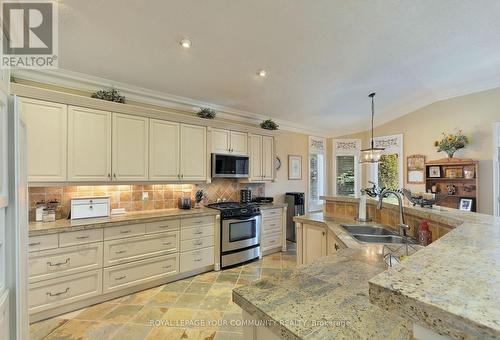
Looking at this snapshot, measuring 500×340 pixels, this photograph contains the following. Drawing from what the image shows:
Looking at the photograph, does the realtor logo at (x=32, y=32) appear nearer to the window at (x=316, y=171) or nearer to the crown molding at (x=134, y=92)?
the crown molding at (x=134, y=92)

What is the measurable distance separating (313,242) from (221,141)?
221 cm

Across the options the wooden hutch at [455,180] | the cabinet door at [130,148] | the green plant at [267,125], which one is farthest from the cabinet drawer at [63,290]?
the wooden hutch at [455,180]

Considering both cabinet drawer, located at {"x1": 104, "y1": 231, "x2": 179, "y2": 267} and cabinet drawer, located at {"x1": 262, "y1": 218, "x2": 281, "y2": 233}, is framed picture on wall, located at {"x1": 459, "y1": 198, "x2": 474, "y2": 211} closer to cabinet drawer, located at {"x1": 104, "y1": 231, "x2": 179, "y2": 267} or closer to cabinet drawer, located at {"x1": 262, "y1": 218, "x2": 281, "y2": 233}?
cabinet drawer, located at {"x1": 262, "y1": 218, "x2": 281, "y2": 233}

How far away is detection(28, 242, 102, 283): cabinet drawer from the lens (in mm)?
2225

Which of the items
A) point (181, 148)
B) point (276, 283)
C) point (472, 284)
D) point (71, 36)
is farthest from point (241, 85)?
point (472, 284)

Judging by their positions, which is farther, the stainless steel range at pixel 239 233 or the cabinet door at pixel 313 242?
the stainless steel range at pixel 239 233

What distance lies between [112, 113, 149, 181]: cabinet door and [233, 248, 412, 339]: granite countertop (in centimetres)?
256

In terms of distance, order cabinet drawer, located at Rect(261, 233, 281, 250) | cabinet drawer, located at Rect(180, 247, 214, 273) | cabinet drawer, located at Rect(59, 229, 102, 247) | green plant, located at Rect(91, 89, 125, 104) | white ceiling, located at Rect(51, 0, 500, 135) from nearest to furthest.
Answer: white ceiling, located at Rect(51, 0, 500, 135) → cabinet drawer, located at Rect(59, 229, 102, 247) → green plant, located at Rect(91, 89, 125, 104) → cabinet drawer, located at Rect(180, 247, 214, 273) → cabinet drawer, located at Rect(261, 233, 281, 250)

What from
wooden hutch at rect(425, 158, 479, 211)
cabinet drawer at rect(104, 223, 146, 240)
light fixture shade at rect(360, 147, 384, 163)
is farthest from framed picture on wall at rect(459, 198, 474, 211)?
cabinet drawer at rect(104, 223, 146, 240)

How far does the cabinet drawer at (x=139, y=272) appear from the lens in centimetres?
263

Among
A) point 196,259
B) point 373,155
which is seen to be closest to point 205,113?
point 196,259

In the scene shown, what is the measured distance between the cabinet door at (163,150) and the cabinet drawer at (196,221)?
66 centimetres

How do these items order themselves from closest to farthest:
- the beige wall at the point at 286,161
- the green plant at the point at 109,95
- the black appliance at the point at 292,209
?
the green plant at the point at 109,95, the black appliance at the point at 292,209, the beige wall at the point at 286,161

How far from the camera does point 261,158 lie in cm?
445
